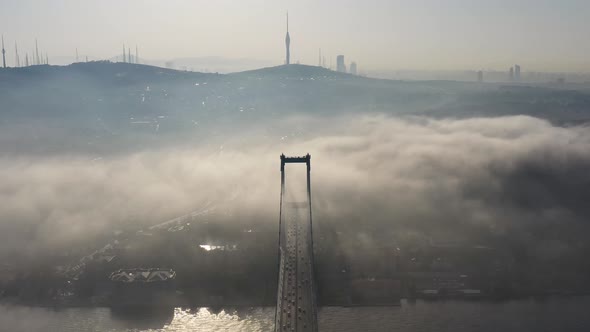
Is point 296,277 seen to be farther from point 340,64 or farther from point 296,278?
point 340,64

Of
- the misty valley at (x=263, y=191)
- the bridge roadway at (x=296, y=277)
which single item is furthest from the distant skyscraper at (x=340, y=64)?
the bridge roadway at (x=296, y=277)

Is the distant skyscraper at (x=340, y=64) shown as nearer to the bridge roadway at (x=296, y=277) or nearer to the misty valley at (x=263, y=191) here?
the misty valley at (x=263, y=191)

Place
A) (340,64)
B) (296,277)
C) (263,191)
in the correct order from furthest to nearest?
1. (340,64)
2. (263,191)
3. (296,277)

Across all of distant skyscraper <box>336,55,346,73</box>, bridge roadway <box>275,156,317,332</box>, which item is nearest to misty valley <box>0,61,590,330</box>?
bridge roadway <box>275,156,317,332</box>

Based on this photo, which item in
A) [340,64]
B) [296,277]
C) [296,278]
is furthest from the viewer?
[340,64]

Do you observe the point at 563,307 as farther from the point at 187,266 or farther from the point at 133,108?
the point at 133,108

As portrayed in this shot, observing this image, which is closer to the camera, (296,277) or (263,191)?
(296,277)

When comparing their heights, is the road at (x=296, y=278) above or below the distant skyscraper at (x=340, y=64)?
below

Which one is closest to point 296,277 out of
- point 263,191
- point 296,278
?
point 296,278

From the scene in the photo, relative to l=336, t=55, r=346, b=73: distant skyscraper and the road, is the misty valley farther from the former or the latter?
l=336, t=55, r=346, b=73: distant skyscraper
